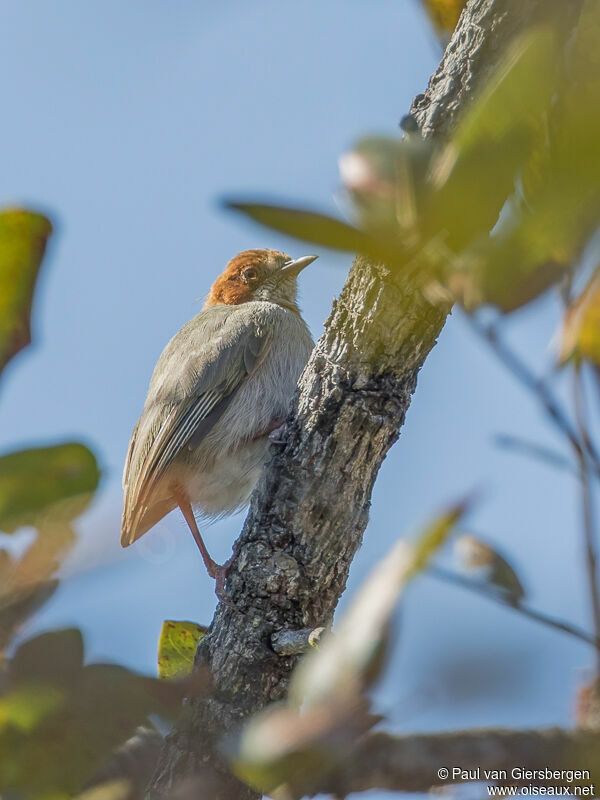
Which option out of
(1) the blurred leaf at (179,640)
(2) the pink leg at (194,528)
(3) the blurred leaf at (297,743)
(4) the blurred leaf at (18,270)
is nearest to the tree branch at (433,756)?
(3) the blurred leaf at (297,743)

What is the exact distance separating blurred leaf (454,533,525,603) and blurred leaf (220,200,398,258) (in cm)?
49

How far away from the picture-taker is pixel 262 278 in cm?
656

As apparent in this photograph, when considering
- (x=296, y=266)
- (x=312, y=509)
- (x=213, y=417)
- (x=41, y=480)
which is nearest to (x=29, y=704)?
(x=41, y=480)

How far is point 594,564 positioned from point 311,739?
13.4 inches

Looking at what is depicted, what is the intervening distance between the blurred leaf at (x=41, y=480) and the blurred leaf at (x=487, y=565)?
0.55 metres

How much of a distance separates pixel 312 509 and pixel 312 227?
260cm

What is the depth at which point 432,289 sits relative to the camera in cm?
108

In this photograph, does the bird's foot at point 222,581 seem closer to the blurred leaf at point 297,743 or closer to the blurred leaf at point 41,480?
the blurred leaf at point 41,480

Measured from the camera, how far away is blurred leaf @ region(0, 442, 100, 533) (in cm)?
130

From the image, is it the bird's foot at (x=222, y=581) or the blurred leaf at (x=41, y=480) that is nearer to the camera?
the blurred leaf at (x=41, y=480)

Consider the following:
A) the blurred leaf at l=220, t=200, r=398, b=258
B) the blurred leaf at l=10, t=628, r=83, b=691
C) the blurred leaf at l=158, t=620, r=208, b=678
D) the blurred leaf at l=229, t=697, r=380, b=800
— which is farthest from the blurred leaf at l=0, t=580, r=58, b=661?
the blurred leaf at l=158, t=620, r=208, b=678

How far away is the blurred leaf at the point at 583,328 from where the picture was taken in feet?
3.03

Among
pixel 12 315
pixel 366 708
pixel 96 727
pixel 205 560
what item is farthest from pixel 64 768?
pixel 205 560

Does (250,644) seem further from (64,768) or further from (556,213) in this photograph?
(556,213)
